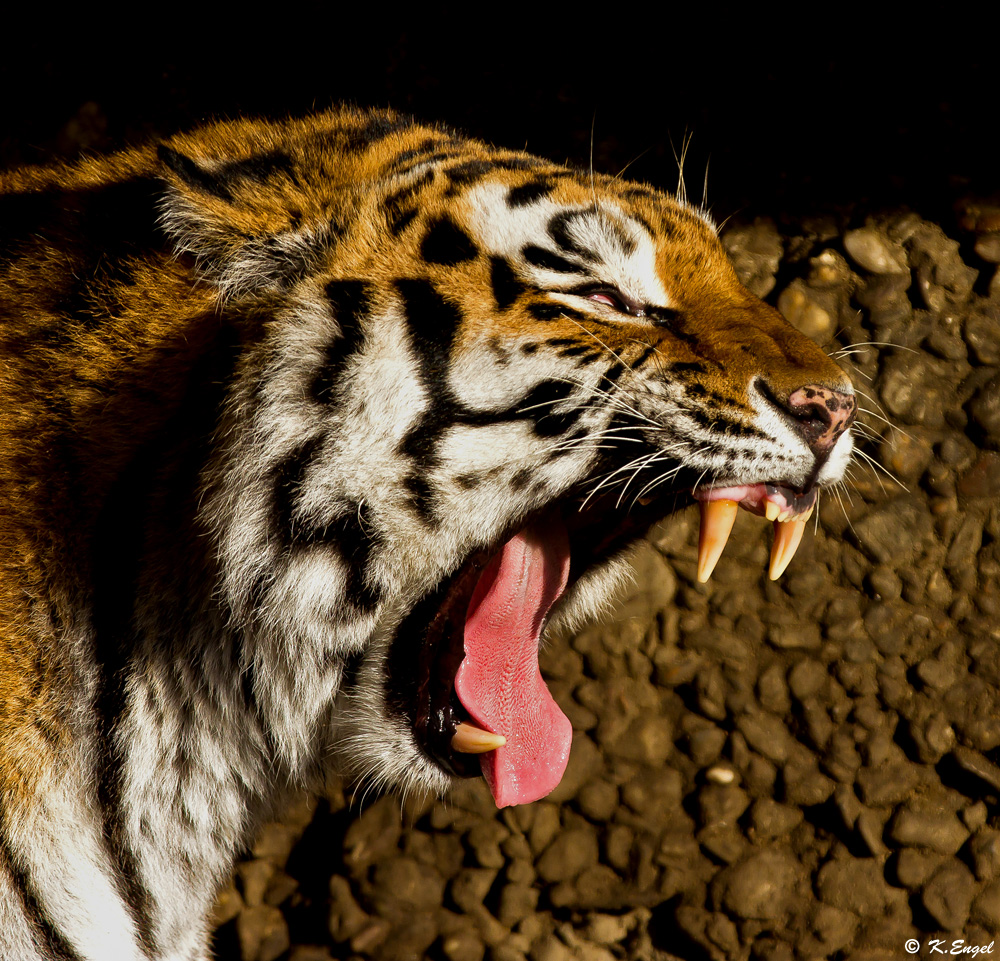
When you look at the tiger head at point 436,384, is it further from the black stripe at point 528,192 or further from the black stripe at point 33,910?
the black stripe at point 33,910

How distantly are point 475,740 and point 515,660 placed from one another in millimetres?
179

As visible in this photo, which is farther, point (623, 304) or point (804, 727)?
point (804, 727)

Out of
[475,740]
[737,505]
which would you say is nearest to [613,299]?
[737,505]

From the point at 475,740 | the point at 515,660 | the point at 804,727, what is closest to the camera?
the point at 475,740

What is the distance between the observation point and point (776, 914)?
2.40m

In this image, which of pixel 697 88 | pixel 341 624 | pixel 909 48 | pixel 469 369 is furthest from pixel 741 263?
pixel 341 624

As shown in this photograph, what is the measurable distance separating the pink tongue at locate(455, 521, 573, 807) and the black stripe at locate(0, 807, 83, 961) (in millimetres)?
699

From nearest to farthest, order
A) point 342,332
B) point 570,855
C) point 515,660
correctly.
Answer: point 342,332 < point 515,660 < point 570,855

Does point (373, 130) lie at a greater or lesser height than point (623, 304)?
greater

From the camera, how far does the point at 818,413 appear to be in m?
1.46

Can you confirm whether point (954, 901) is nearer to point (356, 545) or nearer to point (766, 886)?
point (766, 886)

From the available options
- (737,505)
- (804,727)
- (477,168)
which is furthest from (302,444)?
(804,727)

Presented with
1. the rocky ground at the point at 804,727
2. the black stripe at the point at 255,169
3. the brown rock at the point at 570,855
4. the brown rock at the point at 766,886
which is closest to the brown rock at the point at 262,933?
the rocky ground at the point at 804,727

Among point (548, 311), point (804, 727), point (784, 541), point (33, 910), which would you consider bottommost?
point (804, 727)
